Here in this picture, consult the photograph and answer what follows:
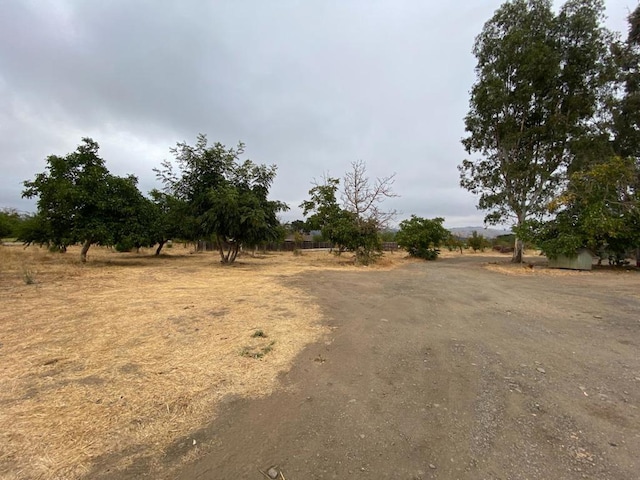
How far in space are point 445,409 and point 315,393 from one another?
116cm

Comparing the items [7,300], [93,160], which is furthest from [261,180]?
[7,300]

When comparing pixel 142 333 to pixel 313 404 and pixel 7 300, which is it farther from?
pixel 7 300

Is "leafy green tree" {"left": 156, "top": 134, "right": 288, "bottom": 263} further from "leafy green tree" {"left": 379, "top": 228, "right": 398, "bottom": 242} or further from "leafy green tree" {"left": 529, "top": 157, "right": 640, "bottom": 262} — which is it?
"leafy green tree" {"left": 529, "top": 157, "right": 640, "bottom": 262}

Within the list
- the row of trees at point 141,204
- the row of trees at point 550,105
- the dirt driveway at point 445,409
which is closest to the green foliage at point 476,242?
the row of trees at point 550,105

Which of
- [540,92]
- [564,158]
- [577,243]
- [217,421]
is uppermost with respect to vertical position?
[540,92]

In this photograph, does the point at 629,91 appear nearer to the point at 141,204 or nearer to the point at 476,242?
the point at 476,242

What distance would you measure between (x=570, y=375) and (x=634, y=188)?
17143mm

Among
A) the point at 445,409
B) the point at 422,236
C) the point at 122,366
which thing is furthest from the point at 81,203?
the point at 422,236

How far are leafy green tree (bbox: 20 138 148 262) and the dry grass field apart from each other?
7.15m

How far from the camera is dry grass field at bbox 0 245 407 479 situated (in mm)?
2050

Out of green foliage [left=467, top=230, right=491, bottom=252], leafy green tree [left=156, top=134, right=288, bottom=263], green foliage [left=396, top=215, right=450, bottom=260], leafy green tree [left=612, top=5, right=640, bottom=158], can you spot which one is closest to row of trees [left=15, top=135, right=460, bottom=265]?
leafy green tree [left=156, top=134, right=288, bottom=263]

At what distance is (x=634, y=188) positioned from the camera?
14094 mm

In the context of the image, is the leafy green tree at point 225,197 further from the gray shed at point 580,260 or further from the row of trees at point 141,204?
the gray shed at point 580,260

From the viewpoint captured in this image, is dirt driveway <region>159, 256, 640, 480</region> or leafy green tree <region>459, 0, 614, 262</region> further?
leafy green tree <region>459, 0, 614, 262</region>
